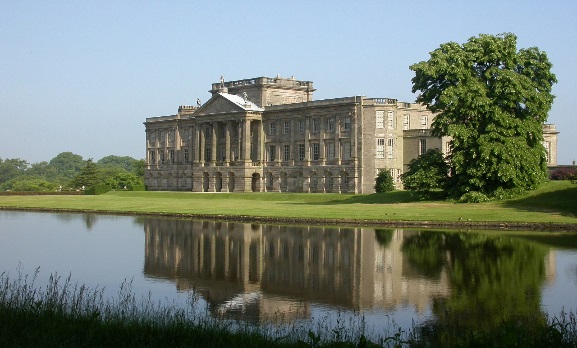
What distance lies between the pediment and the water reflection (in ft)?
213

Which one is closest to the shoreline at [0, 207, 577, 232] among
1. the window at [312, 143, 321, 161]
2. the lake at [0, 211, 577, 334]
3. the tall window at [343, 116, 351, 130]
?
the lake at [0, 211, 577, 334]

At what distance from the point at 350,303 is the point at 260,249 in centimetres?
1520

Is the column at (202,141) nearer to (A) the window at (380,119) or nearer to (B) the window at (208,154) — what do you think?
(B) the window at (208,154)

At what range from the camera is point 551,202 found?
194ft

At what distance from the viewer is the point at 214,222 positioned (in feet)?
194

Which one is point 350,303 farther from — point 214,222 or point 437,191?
point 437,191

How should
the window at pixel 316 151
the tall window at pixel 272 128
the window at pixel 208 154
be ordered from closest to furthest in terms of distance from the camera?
the window at pixel 316 151 < the tall window at pixel 272 128 < the window at pixel 208 154

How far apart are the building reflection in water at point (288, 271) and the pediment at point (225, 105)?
63.7 metres

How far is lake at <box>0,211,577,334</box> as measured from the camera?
2291cm

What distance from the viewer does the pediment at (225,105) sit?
112 meters

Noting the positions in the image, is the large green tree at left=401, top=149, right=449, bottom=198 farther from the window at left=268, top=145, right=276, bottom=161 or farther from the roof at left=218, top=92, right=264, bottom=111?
the roof at left=218, top=92, right=264, bottom=111

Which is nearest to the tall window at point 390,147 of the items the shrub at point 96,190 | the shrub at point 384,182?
the shrub at point 384,182

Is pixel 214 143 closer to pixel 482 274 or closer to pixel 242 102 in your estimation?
pixel 242 102

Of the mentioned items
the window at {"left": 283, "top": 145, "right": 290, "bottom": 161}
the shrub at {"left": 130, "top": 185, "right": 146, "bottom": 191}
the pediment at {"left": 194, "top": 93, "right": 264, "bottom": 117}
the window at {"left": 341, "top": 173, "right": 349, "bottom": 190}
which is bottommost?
the shrub at {"left": 130, "top": 185, "right": 146, "bottom": 191}
